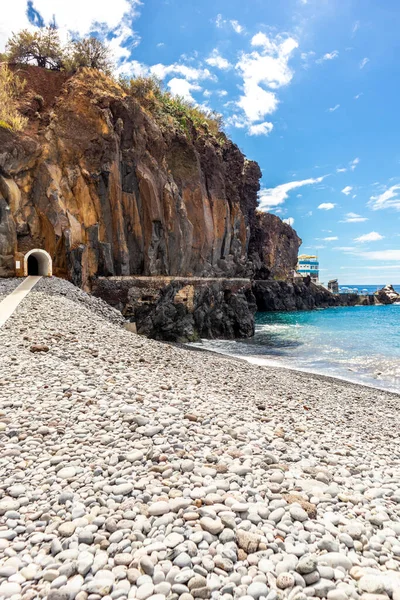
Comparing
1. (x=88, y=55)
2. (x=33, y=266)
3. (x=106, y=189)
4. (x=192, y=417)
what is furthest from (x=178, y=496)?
(x=88, y=55)

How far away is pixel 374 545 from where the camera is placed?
9.90ft

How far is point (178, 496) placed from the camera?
11.2 feet

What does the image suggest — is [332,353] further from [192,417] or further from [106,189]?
[106,189]

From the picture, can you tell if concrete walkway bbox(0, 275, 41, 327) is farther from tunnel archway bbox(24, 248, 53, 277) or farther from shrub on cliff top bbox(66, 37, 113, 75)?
shrub on cliff top bbox(66, 37, 113, 75)

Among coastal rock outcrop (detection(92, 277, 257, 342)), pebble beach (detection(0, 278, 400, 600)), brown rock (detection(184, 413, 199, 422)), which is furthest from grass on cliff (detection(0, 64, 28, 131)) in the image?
brown rock (detection(184, 413, 199, 422))

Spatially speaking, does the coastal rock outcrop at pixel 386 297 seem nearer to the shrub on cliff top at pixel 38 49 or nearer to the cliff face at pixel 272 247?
the cliff face at pixel 272 247

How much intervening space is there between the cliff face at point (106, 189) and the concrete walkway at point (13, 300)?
20.5 feet

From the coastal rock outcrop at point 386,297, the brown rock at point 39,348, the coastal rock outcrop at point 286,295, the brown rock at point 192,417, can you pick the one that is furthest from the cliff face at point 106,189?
the coastal rock outcrop at point 386,297

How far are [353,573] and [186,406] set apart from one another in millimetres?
3688

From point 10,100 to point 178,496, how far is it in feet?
117

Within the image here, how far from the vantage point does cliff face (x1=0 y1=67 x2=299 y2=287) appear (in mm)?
26516

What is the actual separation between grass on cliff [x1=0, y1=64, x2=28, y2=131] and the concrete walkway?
14.8 meters

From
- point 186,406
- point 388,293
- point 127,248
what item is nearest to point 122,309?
point 127,248

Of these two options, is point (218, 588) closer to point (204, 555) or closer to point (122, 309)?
point (204, 555)
